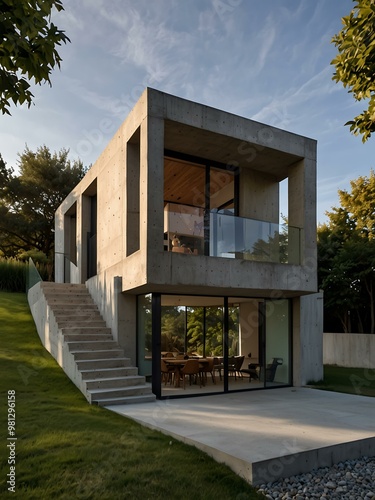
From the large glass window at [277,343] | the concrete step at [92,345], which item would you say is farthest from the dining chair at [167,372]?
the large glass window at [277,343]

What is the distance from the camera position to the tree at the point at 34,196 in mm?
28359

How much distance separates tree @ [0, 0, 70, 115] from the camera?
3568 millimetres

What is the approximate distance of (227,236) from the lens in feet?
35.1

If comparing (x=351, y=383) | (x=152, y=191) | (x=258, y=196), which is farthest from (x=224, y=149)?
(x=351, y=383)

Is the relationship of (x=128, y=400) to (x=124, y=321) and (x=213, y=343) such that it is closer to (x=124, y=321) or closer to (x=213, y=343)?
(x=124, y=321)

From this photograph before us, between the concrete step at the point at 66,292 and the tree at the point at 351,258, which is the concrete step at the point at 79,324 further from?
the tree at the point at 351,258

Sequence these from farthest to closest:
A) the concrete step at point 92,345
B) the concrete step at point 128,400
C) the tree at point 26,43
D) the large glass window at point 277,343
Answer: the large glass window at point 277,343 → the concrete step at point 92,345 → the concrete step at point 128,400 → the tree at point 26,43

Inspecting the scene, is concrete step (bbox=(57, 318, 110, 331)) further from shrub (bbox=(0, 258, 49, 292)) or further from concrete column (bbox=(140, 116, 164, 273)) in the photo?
shrub (bbox=(0, 258, 49, 292))

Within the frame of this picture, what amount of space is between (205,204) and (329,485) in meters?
7.91

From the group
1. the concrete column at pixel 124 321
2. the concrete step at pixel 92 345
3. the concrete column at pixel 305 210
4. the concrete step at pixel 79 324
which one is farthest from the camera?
the concrete column at pixel 305 210

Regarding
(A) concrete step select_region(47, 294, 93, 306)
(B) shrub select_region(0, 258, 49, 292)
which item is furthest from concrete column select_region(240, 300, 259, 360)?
(B) shrub select_region(0, 258, 49, 292)

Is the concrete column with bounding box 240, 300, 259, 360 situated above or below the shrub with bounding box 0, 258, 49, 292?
below

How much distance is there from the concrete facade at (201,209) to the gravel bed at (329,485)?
4.99 metres

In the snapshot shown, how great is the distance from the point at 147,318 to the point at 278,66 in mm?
6665
